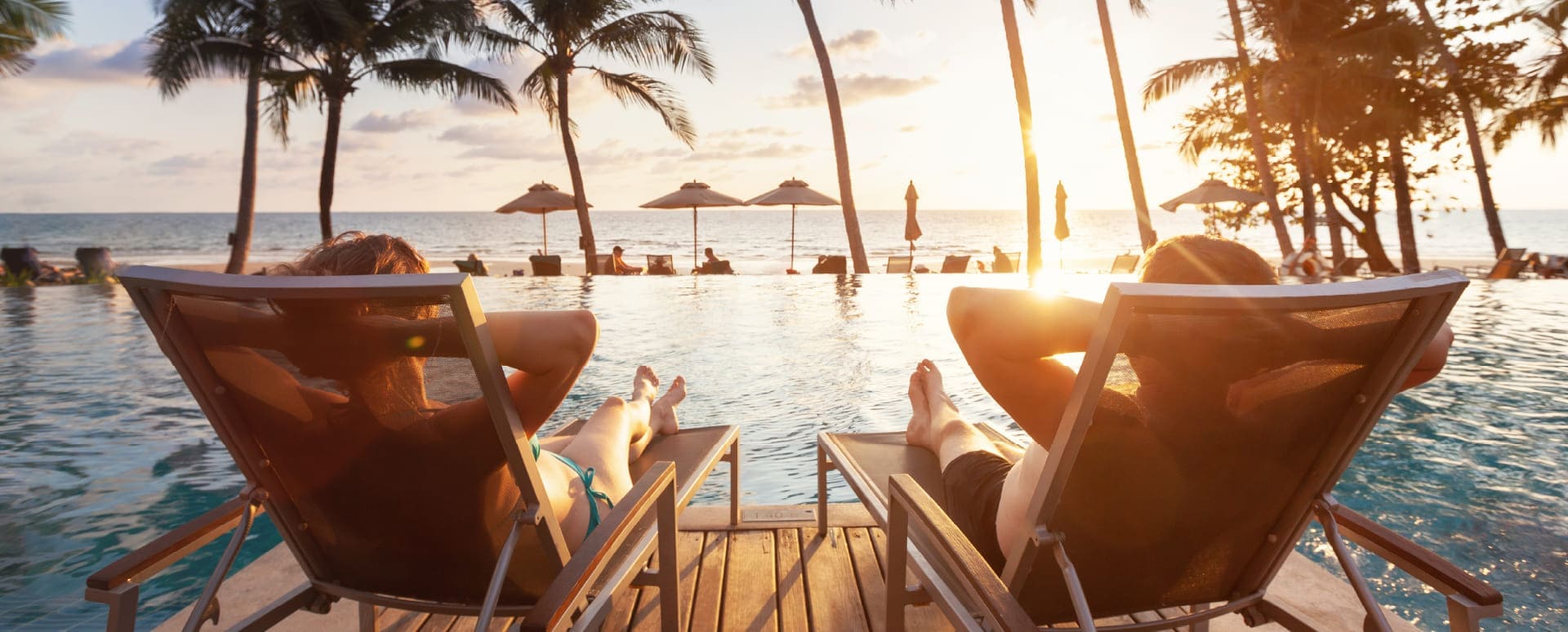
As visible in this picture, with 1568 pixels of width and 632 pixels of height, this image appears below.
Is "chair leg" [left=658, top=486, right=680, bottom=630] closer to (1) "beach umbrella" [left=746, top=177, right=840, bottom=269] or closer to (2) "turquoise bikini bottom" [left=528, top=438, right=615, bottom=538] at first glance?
(2) "turquoise bikini bottom" [left=528, top=438, right=615, bottom=538]

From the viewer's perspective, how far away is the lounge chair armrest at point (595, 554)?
1.21 meters

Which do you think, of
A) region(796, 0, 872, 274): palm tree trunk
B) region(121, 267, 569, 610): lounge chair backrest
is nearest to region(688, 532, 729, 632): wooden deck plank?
region(121, 267, 569, 610): lounge chair backrest

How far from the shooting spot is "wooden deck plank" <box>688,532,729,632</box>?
2236 mm

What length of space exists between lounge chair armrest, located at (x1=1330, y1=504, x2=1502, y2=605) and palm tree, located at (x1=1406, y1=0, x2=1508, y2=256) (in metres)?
19.5

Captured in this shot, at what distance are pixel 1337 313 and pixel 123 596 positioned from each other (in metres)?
2.01

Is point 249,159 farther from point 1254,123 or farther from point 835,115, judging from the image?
point 1254,123

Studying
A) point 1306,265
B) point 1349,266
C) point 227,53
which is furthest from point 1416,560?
point 1349,266

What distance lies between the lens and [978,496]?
202 centimetres

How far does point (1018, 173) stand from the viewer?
14445 millimetres

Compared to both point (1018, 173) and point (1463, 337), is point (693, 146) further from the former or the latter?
point (1463, 337)

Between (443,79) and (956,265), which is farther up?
(443,79)

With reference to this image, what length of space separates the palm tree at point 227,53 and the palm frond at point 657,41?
6.23 m

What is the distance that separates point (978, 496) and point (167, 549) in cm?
168

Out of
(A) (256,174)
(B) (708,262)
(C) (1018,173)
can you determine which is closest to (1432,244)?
(C) (1018,173)
